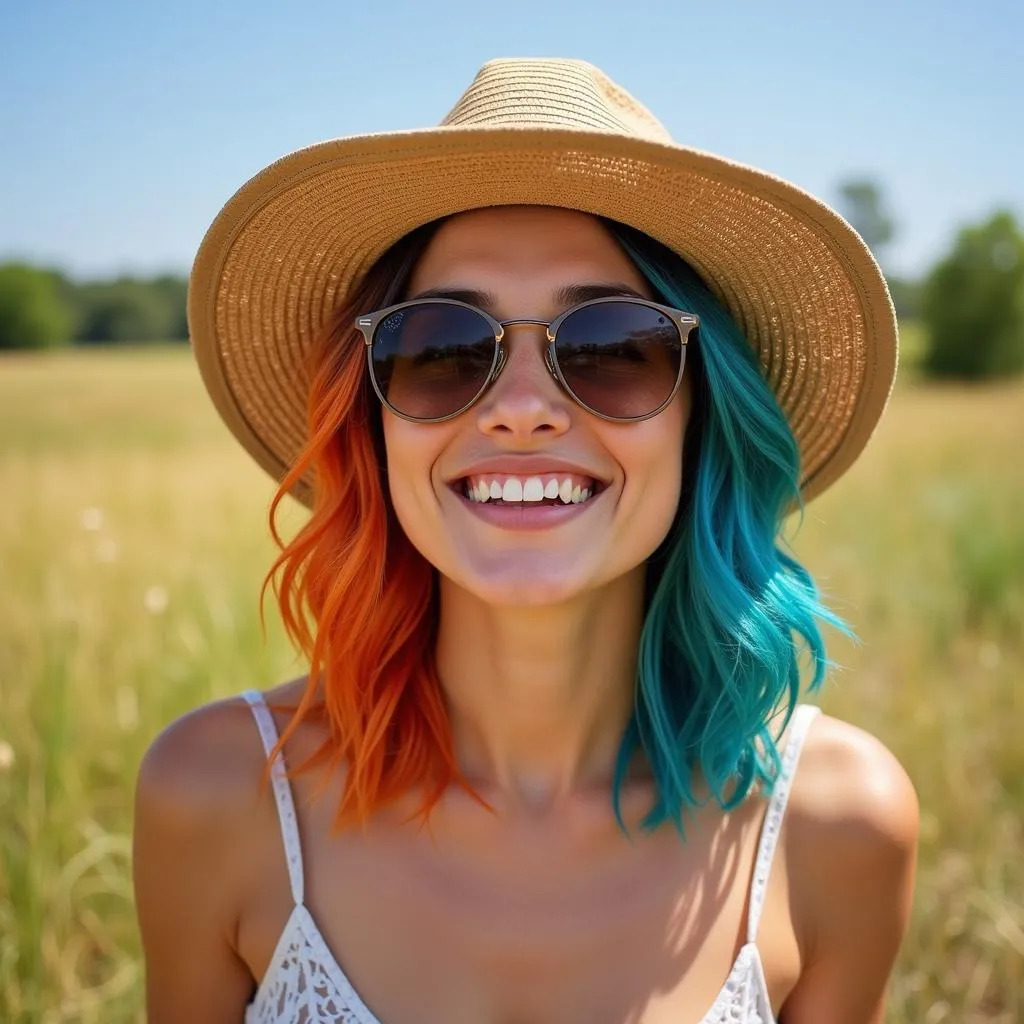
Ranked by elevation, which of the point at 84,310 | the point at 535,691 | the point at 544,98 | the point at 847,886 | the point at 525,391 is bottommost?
the point at 847,886

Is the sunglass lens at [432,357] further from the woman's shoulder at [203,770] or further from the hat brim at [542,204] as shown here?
the woman's shoulder at [203,770]

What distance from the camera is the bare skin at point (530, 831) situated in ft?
5.02

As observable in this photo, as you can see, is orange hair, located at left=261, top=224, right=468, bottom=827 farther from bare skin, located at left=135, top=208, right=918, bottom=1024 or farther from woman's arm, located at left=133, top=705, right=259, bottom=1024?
woman's arm, located at left=133, top=705, right=259, bottom=1024

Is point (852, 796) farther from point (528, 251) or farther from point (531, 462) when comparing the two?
point (528, 251)

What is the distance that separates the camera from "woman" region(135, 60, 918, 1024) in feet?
4.96

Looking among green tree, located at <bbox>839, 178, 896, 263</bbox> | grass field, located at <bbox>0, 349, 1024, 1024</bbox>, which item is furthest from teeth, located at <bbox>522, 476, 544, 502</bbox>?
green tree, located at <bbox>839, 178, 896, 263</bbox>

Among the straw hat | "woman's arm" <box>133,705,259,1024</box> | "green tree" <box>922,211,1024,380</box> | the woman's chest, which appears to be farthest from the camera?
"green tree" <box>922,211,1024,380</box>

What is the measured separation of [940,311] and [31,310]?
38.9 meters

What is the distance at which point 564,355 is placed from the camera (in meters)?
1.49

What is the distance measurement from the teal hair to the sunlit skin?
0.28ft

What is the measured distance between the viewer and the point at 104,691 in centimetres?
365

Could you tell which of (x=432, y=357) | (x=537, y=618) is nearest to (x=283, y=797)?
(x=537, y=618)

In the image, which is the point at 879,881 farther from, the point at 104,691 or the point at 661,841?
the point at 104,691

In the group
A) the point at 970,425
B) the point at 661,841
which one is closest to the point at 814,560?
the point at 661,841
